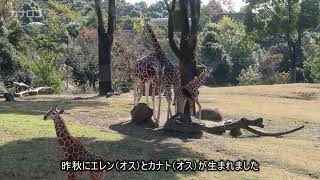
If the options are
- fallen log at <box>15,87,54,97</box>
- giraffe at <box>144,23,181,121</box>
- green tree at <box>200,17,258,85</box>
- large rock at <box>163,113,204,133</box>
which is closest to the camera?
large rock at <box>163,113,204,133</box>

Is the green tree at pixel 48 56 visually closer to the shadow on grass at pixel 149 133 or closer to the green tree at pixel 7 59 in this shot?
the green tree at pixel 7 59

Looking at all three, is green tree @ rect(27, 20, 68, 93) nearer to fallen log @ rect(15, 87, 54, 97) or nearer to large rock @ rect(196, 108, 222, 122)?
fallen log @ rect(15, 87, 54, 97)

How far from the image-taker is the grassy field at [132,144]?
9.12m

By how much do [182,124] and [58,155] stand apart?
3746 millimetres

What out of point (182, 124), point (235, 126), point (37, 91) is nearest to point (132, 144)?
point (182, 124)

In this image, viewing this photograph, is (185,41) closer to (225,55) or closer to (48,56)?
(48,56)

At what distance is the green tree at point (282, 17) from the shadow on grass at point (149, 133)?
81.6 ft

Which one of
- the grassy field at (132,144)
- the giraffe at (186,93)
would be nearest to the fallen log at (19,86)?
the grassy field at (132,144)

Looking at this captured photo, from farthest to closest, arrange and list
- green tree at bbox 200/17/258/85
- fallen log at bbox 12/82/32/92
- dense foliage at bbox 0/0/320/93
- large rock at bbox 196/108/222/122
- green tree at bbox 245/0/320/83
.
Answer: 1. green tree at bbox 200/17/258/85
2. green tree at bbox 245/0/320/83
3. dense foliage at bbox 0/0/320/93
4. fallen log at bbox 12/82/32/92
5. large rock at bbox 196/108/222/122

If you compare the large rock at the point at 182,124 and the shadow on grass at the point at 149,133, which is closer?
the shadow on grass at the point at 149,133

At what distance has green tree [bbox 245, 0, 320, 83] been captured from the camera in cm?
3519

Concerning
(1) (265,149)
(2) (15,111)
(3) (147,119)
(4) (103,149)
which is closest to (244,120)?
(1) (265,149)

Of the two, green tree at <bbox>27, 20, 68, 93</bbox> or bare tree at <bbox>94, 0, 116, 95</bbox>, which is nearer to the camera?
bare tree at <bbox>94, 0, 116, 95</bbox>

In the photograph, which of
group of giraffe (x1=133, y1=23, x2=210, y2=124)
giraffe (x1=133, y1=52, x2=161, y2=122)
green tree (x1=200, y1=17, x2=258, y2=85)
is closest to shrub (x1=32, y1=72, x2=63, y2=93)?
giraffe (x1=133, y1=52, x2=161, y2=122)
